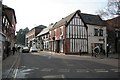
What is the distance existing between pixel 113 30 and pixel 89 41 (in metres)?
7.98

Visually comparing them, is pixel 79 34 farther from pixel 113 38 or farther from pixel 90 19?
pixel 113 38

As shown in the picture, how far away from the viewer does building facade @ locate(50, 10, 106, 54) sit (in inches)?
1913

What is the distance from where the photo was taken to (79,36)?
49.6 metres

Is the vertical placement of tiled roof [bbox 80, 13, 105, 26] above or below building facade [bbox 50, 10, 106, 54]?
above

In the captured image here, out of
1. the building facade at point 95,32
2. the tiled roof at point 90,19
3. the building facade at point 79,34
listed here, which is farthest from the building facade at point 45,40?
the building facade at point 95,32

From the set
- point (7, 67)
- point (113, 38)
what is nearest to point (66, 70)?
point (7, 67)

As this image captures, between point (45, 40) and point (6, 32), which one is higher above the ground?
point (45, 40)

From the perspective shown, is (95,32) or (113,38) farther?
(113,38)

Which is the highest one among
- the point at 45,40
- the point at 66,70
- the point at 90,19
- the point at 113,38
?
the point at 90,19

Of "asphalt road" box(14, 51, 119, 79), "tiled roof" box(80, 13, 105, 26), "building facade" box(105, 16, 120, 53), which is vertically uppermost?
"tiled roof" box(80, 13, 105, 26)

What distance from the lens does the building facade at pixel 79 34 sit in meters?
48.6

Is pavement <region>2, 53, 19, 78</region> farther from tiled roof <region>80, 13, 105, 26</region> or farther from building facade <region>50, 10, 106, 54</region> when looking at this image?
tiled roof <region>80, 13, 105, 26</region>

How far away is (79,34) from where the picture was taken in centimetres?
4972

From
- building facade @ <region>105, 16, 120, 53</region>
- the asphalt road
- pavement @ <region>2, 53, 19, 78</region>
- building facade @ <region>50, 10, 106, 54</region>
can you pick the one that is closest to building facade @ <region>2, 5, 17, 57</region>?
pavement @ <region>2, 53, 19, 78</region>
